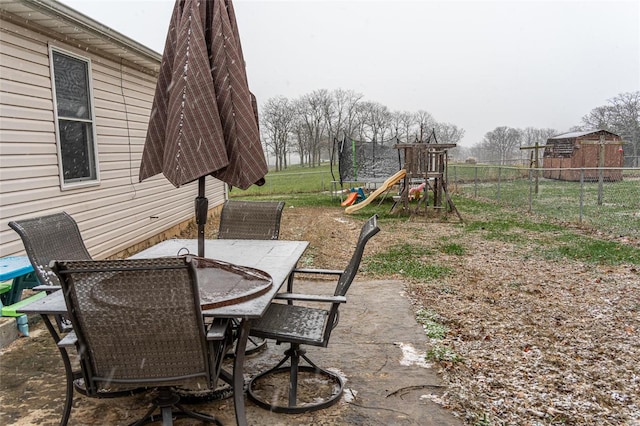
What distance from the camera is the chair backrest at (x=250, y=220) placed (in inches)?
165

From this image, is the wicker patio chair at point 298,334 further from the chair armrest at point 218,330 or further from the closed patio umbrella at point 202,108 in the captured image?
the closed patio umbrella at point 202,108

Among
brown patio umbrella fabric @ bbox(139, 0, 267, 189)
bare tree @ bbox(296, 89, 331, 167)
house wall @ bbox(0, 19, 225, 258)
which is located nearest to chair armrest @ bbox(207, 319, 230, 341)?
brown patio umbrella fabric @ bbox(139, 0, 267, 189)

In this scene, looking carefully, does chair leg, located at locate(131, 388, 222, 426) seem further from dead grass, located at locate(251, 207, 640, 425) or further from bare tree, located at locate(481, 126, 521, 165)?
bare tree, located at locate(481, 126, 521, 165)

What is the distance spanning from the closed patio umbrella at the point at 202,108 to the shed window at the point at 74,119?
2.91 meters

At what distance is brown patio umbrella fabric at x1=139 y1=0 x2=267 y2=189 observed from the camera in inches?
98.7

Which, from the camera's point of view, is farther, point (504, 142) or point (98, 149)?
point (504, 142)

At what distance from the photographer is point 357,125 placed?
156 feet

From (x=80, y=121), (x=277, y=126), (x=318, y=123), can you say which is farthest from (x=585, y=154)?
(x=277, y=126)

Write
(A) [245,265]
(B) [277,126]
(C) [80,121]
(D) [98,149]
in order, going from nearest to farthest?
(A) [245,265], (C) [80,121], (D) [98,149], (B) [277,126]

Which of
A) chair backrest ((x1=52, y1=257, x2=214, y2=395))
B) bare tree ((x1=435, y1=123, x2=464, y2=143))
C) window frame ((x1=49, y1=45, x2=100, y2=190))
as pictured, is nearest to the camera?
chair backrest ((x1=52, y1=257, x2=214, y2=395))

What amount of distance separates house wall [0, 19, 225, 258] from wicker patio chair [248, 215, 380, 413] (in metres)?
2.97

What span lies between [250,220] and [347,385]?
188 cm

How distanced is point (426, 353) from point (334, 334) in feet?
2.65

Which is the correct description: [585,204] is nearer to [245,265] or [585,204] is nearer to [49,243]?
[245,265]
